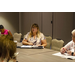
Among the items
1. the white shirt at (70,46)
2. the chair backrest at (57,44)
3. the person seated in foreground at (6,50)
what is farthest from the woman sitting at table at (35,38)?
the person seated in foreground at (6,50)

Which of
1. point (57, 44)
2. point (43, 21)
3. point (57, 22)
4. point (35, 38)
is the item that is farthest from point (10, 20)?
point (57, 44)

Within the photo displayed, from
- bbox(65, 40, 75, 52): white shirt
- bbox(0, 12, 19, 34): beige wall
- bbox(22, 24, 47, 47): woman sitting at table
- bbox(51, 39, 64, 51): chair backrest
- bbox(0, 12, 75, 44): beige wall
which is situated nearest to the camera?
bbox(65, 40, 75, 52): white shirt

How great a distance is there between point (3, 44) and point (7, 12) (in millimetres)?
7073

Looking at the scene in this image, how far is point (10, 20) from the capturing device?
788cm

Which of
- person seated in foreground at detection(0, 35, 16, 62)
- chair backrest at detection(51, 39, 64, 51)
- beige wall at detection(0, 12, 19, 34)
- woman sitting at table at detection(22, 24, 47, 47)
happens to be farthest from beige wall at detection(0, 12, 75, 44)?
person seated in foreground at detection(0, 35, 16, 62)

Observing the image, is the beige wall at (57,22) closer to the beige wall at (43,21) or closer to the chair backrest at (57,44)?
the beige wall at (43,21)

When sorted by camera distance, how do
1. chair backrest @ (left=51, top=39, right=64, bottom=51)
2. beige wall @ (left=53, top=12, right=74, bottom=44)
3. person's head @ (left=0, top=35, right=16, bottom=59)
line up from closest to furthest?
person's head @ (left=0, top=35, right=16, bottom=59) < chair backrest @ (left=51, top=39, right=64, bottom=51) < beige wall @ (left=53, top=12, right=74, bottom=44)

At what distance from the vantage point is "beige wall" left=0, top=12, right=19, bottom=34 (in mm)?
7598

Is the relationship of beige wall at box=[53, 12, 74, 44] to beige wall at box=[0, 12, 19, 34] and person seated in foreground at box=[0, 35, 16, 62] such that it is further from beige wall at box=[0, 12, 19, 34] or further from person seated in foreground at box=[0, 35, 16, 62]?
person seated in foreground at box=[0, 35, 16, 62]

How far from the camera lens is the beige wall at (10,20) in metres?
7.60

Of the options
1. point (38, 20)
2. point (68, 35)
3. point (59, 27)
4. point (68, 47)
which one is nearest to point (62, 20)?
point (59, 27)

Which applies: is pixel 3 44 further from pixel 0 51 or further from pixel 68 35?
pixel 68 35

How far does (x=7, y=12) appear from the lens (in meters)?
7.72

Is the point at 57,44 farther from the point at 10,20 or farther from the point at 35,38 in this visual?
the point at 10,20
